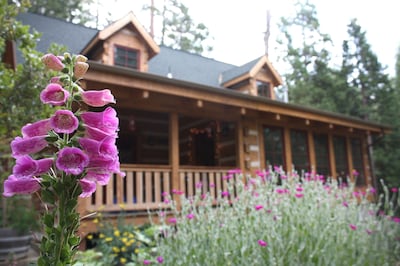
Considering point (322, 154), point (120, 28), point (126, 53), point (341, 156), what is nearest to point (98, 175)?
point (120, 28)

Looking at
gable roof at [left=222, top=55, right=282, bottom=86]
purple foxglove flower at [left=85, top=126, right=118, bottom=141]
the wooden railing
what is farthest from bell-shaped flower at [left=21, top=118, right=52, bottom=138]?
gable roof at [left=222, top=55, right=282, bottom=86]

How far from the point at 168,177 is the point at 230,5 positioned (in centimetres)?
1543

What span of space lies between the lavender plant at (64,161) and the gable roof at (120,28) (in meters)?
6.77

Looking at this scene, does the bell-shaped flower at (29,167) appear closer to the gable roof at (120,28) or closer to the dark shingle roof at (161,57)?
the gable roof at (120,28)

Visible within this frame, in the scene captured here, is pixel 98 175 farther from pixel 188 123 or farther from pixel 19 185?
pixel 188 123

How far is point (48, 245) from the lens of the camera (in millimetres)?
886

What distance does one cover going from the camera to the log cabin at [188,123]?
6020 mm

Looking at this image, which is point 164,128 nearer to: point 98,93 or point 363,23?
point 98,93

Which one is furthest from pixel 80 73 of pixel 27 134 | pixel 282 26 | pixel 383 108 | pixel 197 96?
pixel 282 26

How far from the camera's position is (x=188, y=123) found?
9.98m

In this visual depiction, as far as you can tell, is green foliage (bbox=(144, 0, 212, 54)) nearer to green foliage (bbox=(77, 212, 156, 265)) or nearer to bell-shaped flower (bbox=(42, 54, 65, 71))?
green foliage (bbox=(77, 212, 156, 265))

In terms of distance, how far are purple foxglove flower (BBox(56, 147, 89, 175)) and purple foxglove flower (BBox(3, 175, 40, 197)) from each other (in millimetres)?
113

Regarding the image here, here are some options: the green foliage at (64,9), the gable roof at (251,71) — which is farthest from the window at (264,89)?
the green foliage at (64,9)

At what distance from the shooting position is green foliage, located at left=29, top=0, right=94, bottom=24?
1464 cm
